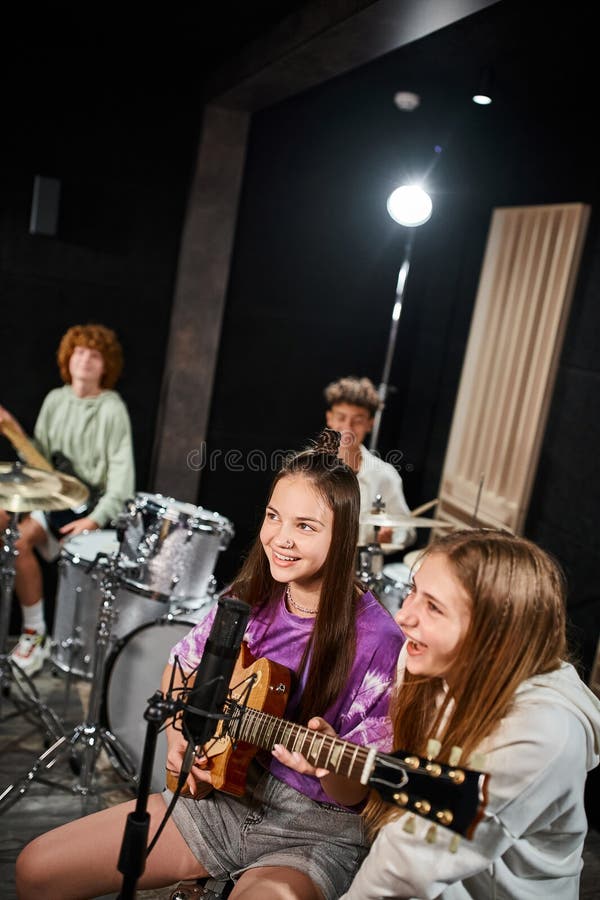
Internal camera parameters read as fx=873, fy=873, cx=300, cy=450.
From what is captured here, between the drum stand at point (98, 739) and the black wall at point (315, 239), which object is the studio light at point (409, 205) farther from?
the drum stand at point (98, 739)

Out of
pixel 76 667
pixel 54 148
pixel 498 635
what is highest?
pixel 54 148

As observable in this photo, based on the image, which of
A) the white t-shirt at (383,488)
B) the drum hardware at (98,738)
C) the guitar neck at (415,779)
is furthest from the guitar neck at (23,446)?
the guitar neck at (415,779)

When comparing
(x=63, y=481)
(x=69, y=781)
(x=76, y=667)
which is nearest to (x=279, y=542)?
(x=63, y=481)

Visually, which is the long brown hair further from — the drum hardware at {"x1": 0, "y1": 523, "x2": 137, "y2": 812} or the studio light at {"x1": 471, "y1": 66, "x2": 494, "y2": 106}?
A: the studio light at {"x1": 471, "y1": 66, "x2": 494, "y2": 106}

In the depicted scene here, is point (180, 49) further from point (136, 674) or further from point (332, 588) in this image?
point (332, 588)

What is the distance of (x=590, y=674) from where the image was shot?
12.8 ft

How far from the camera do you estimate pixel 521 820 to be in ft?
5.08

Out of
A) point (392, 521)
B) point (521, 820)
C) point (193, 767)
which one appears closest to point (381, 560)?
point (392, 521)

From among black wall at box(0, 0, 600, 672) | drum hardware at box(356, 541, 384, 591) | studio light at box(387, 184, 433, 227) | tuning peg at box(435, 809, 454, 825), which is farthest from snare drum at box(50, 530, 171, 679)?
tuning peg at box(435, 809, 454, 825)

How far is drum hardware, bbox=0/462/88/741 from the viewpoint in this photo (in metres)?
3.11

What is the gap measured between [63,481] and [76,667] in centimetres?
93

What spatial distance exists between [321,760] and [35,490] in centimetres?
186

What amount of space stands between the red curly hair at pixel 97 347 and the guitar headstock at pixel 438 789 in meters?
3.38

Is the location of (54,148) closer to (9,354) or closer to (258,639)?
(9,354)
